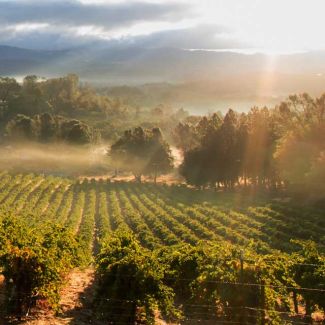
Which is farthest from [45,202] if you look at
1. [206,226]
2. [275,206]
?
[275,206]

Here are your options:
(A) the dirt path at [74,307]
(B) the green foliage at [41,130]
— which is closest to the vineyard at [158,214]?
(A) the dirt path at [74,307]

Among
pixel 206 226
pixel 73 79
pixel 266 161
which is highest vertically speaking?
pixel 73 79

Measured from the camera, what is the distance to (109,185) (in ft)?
274

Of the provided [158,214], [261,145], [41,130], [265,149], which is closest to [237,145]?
[261,145]

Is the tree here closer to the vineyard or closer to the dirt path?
the vineyard

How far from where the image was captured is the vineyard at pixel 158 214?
43375mm

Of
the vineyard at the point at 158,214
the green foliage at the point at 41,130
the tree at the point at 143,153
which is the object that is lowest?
the vineyard at the point at 158,214

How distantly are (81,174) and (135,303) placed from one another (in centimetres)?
8042

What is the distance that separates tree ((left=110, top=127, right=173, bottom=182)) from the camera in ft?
310

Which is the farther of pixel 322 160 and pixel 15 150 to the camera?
pixel 15 150

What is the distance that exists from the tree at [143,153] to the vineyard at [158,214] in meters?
11.1

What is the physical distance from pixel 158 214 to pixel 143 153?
43083 millimetres

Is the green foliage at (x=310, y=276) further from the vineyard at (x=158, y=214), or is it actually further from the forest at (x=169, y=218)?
the vineyard at (x=158, y=214)

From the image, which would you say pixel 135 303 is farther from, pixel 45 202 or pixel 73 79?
pixel 73 79
